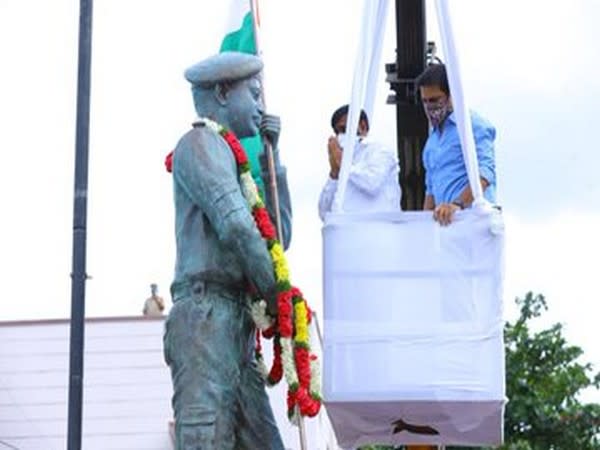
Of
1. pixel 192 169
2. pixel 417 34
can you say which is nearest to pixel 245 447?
pixel 192 169

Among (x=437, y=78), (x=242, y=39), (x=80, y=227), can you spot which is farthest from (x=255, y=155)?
(x=80, y=227)

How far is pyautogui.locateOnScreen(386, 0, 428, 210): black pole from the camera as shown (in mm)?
Answer: 12805

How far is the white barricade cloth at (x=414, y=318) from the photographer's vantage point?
1041 centimetres

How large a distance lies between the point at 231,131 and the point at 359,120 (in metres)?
0.85

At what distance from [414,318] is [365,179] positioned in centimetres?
83

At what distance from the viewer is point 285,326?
400 inches

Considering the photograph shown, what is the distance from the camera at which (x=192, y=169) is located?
1020 centimetres

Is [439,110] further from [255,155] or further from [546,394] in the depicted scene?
[546,394]

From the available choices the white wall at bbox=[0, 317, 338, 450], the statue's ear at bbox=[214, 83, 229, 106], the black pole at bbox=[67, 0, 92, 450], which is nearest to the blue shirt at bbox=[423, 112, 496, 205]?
the statue's ear at bbox=[214, 83, 229, 106]

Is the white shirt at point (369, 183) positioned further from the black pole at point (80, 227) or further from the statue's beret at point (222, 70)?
the black pole at point (80, 227)

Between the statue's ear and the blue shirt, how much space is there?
42.5 inches

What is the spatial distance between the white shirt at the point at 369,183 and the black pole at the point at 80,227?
14.6 ft

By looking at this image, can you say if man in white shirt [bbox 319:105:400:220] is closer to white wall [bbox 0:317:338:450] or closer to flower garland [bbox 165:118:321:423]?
flower garland [bbox 165:118:321:423]

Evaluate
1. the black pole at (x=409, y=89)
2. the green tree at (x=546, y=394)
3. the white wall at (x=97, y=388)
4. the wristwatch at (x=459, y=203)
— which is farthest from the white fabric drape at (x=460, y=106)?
the white wall at (x=97, y=388)
